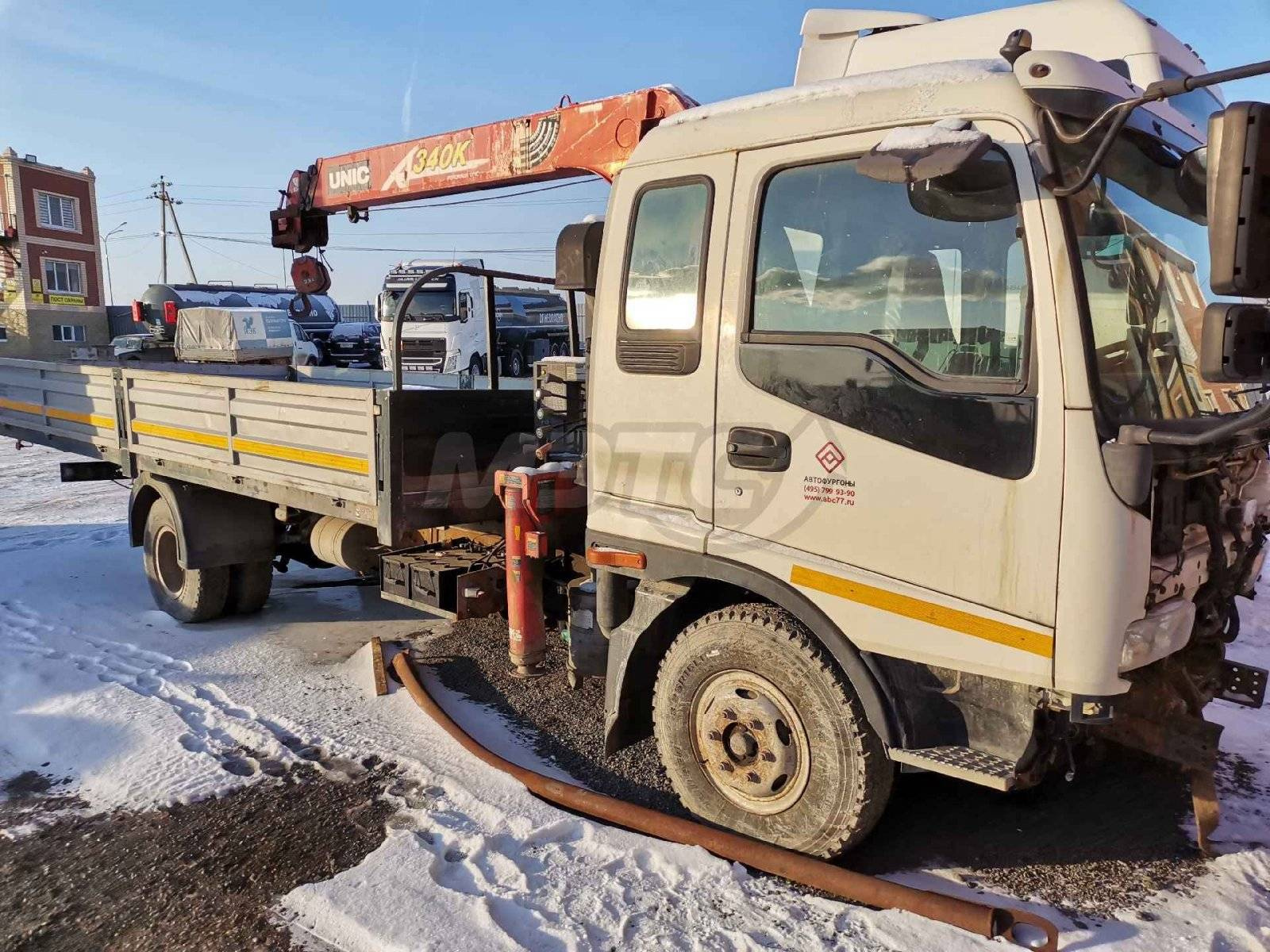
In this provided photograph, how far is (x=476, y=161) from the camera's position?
19.0 ft

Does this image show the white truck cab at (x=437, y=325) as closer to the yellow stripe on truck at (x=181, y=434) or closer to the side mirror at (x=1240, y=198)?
the yellow stripe on truck at (x=181, y=434)

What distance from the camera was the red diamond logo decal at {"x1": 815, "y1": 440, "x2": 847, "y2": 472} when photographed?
3102 millimetres

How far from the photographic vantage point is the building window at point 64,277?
41.7 metres

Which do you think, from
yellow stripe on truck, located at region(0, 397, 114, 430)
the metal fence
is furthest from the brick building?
yellow stripe on truck, located at region(0, 397, 114, 430)

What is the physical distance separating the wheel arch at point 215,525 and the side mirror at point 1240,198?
5886mm

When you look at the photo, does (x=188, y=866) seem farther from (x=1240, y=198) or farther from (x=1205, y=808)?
(x=1240, y=198)

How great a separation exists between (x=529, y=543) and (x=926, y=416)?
83.2 inches

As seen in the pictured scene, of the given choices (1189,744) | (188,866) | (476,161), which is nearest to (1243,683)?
(1189,744)

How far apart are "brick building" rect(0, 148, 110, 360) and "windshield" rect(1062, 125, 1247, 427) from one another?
42513 millimetres

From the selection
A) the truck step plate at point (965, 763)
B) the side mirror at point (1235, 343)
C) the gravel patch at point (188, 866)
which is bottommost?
the gravel patch at point (188, 866)

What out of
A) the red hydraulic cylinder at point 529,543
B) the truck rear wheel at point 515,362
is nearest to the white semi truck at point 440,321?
the truck rear wheel at point 515,362

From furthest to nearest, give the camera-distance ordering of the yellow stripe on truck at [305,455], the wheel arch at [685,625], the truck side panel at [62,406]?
the truck side panel at [62,406], the yellow stripe on truck at [305,455], the wheel arch at [685,625]

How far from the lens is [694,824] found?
3453 mm

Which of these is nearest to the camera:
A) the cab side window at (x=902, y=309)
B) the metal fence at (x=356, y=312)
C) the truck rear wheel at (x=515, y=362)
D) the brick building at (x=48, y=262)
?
the cab side window at (x=902, y=309)
